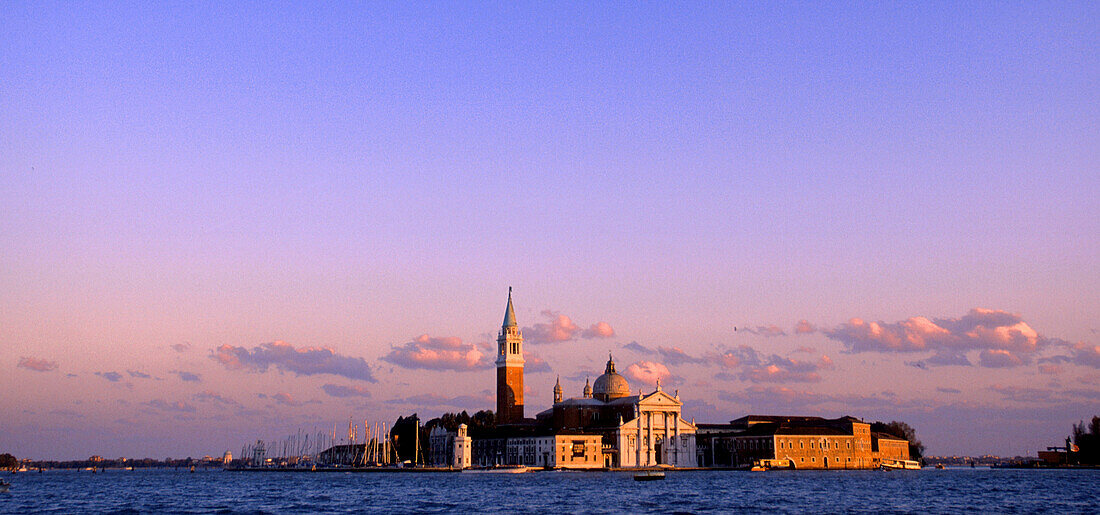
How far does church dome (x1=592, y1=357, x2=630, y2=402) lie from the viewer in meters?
121

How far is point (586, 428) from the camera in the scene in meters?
114

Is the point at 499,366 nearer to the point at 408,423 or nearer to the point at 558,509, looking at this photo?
the point at 408,423

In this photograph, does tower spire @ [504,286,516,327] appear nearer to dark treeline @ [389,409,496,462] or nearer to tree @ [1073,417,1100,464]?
dark treeline @ [389,409,496,462]

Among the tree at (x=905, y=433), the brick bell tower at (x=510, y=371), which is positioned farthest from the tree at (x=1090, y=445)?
the brick bell tower at (x=510, y=371)

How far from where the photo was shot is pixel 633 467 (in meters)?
110

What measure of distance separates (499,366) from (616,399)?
13283mm

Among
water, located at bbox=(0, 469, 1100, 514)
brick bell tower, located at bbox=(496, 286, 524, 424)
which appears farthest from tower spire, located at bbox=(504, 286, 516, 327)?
water, located at bbox=(0, 469, 1100, 514)

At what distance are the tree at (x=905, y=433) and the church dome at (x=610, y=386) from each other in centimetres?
3372

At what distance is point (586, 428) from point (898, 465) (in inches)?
1390

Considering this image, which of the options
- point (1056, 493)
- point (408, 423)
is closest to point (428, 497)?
point (1056, 493)

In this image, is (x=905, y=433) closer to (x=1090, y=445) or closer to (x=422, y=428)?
(x=1090, y=445)

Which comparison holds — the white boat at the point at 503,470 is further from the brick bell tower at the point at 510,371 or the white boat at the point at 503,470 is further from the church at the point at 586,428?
the brick bell tower at the point at 510,371

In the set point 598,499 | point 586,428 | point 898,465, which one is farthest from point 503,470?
point 598,499

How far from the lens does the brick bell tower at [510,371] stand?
11794cm
